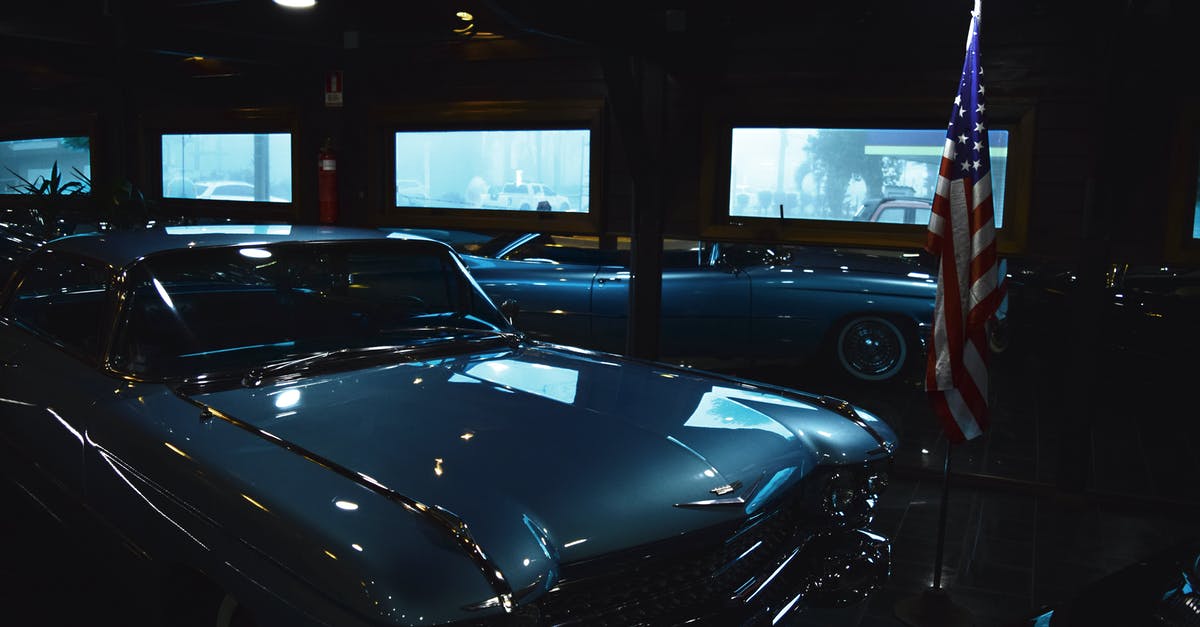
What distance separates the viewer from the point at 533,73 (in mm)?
7586

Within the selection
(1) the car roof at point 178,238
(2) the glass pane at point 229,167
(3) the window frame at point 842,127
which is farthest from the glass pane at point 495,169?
(1) the car roof at point 178,238

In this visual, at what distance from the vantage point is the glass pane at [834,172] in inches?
258

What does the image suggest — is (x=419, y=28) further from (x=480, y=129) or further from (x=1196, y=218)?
(x=1196, y=218)

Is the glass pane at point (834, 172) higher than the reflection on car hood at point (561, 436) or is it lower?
higher

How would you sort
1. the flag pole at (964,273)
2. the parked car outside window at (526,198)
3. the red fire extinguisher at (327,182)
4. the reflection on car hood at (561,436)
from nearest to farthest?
the reflection on car hood at (561,436)
the flag pole at (964,273)
the parked car outside window at (526,198)
the red fire extinguisher at (327,182)

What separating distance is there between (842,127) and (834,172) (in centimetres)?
32

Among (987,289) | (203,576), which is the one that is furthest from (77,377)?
(987,289)

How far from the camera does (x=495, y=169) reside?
25.7 feet

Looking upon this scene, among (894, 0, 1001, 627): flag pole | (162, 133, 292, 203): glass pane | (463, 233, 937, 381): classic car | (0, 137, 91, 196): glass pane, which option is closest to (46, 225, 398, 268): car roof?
(894, 0, 1001, 627): flag pole

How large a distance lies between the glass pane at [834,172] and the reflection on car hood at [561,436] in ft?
12.2

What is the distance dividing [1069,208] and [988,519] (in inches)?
93.0

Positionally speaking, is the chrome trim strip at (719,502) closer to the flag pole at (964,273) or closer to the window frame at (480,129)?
the flag pole at (964,273)

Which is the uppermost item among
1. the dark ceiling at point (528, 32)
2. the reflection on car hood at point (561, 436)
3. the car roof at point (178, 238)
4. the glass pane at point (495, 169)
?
the dark ceiling at point (528, 32)

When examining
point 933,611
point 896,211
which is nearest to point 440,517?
point 933,611
